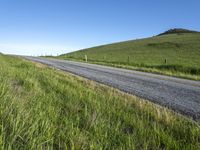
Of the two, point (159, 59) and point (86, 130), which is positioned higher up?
point (86, 130)

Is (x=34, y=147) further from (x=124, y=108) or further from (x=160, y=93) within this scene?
(x=160, y=93)

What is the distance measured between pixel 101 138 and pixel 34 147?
3.38 ft

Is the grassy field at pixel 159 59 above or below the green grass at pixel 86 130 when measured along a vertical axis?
below

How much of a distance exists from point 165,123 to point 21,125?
2629 mm

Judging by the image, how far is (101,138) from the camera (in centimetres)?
375

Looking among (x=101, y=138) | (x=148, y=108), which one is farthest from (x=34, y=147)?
(x=148, y=108)

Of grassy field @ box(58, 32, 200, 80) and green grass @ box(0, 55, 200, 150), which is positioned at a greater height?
green grass @ box(0, 55, 200, 150)

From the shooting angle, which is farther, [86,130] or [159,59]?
[159,59]

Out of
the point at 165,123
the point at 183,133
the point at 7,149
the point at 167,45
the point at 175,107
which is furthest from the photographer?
the point at 167,45

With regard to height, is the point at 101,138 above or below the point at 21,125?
below

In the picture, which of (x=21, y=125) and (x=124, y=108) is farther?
(x=124, y=108)

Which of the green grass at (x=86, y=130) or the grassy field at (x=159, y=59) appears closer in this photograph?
the green grass at (x=86, y=130)

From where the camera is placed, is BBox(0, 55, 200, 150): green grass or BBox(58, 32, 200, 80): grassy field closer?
BBox(0, 55, 200, 150): green grass

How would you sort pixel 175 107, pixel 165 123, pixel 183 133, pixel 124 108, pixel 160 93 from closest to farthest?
pixel 183 133
pixel 165 123
pixel 124 108
pixel 175 107
pixel 160 93
